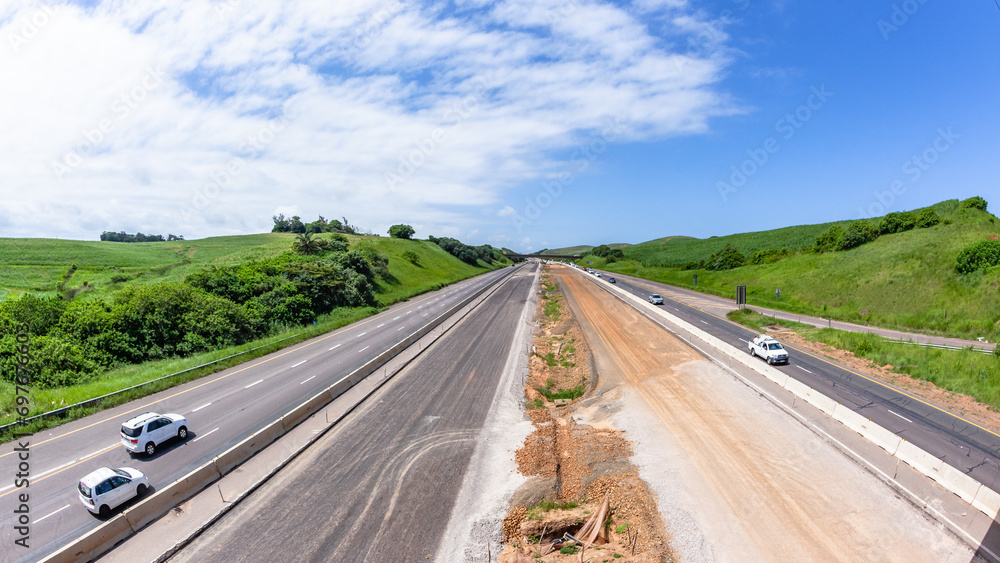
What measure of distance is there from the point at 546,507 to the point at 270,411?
639 inches

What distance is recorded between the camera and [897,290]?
5094cm

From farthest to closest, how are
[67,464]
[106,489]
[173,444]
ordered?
[173,444] → [67,464] → [106,489]

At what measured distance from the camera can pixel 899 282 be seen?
52.0 meters

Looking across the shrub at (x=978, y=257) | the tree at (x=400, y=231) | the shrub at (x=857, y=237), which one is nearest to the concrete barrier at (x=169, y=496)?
the shrub at (x=978, y=257)

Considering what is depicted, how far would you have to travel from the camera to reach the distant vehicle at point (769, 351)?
2953cm

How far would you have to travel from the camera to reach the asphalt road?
12.7 m

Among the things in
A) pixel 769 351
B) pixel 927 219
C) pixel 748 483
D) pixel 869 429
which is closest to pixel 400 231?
pixel 769 351

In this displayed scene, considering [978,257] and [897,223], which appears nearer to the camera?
[978,257]

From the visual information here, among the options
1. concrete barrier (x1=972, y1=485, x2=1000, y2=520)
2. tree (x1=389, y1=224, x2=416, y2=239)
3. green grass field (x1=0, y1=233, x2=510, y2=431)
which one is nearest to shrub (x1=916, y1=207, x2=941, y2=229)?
concrete barrier (x1=972, y1=485, x2=1000, y2=520)

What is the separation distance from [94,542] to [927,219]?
330 ft

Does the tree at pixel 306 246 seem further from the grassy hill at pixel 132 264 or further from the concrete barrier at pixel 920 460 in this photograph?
the concrete barrier at pixel 920 460

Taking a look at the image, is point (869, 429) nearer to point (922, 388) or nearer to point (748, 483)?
point (748, 483)

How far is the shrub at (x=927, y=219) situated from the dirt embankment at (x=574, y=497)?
78.5 m

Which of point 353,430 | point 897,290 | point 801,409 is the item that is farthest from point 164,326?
point 897,290
